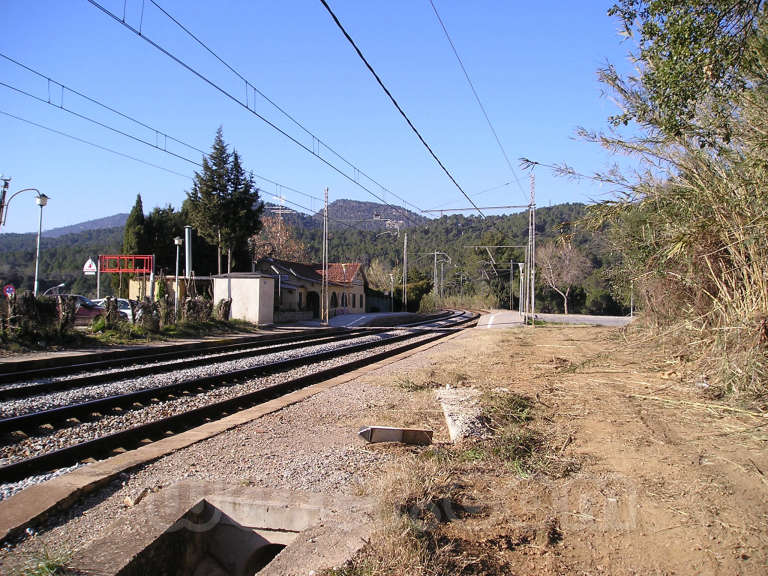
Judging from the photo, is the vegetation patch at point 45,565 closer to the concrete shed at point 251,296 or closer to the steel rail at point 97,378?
the steel rail at point 97,378

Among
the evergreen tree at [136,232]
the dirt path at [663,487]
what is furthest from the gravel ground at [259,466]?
the evergreen tree at [136,232]

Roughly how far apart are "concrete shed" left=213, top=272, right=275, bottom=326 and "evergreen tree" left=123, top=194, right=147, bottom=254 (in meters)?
24.2

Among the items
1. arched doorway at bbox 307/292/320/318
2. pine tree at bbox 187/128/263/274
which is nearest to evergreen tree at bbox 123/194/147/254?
pine tree at bbox 187/128/263/274

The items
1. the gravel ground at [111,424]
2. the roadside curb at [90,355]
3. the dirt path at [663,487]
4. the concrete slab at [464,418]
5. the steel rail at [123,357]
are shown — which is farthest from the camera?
the roadside curb at [90,355]

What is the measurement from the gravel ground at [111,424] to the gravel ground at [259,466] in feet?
3.65

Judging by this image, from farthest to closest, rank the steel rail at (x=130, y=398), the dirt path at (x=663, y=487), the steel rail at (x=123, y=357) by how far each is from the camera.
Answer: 1. the steel rail at (x=123, y=357)
2. the steel rail at (x=130, y=398)
3. the dirt path at (x=663, y=487)

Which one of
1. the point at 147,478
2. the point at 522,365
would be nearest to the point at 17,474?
the point at 147,478

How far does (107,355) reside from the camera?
15.1m

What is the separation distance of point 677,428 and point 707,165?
378cm

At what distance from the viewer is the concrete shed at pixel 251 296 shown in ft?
100

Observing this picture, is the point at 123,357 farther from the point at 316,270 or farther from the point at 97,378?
the point at 316,270

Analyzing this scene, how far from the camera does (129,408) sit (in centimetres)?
858

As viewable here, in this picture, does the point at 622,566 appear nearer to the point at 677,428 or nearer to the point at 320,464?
the point at 320,464

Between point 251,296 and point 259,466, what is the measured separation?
85.8ft
